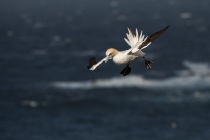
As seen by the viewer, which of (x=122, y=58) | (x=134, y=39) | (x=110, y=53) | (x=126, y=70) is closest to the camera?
(x=122, y=58)

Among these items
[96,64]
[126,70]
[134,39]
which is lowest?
[96,64]

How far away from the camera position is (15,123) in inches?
7495

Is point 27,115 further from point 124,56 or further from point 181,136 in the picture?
point 124,56

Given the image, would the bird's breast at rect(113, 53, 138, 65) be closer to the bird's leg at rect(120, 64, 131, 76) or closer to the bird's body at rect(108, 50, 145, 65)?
the bird's body at rect(108, 50, 145, 65)

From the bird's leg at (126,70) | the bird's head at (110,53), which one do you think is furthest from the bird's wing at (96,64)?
the bird's leg at (126,70)

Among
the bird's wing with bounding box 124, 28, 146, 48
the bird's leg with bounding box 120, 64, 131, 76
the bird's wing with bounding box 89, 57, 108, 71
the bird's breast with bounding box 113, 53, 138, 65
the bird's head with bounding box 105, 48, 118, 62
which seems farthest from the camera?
the bird's leg with bounding box 120, 64, 131, 76

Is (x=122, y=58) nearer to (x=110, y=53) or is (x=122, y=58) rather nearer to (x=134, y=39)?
(x=110, y=53)

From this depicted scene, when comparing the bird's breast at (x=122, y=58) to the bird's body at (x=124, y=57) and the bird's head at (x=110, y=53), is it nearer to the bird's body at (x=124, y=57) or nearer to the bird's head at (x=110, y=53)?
the bird's body at (x=124, y=57)

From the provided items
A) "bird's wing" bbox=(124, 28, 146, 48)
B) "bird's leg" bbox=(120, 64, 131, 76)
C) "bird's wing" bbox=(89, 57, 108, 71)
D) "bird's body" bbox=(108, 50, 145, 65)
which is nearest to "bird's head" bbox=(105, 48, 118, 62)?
"bird's body" bbox=(108, 50, 145, 65)

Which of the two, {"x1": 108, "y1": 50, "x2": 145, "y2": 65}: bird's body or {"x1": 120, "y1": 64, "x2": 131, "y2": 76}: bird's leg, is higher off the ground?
{"x1": 120, "y1": 64, "x2": 131, "y2": 76}: bird's leg

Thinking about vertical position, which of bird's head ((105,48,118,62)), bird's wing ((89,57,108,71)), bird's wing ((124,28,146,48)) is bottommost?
bird's wing ((89,57,108,71))

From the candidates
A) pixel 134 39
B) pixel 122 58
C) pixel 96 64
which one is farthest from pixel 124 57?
pixel 134 39

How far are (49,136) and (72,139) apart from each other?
9.34m

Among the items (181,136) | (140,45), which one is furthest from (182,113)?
(140,45)
